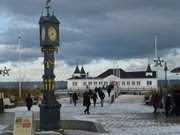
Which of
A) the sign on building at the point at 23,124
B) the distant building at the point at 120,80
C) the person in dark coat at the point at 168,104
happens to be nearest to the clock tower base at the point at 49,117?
the sign on building at the point at 23,124

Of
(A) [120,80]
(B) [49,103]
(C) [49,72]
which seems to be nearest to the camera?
(B) [49,103]

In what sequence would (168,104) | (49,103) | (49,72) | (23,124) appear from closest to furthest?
(23,124) < (49,103) < (49,72) < (168,104)

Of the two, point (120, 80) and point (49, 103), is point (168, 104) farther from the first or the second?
point (120, 80)

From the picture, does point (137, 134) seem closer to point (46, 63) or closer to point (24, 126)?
point (46, 63)

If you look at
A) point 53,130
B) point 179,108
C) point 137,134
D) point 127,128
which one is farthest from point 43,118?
point 179,108

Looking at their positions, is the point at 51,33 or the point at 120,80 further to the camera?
the point at 120,80

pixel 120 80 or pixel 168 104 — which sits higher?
pixel 120 80

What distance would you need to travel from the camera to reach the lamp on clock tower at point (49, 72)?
2055 cm

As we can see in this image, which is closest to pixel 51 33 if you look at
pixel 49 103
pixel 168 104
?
pixel 49 103

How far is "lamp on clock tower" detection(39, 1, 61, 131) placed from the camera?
20.5 m

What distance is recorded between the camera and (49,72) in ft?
68.4

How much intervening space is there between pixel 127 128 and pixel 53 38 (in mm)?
6186

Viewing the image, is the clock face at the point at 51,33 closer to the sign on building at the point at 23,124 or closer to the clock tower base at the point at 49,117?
the clock tower base at the point at 49,117

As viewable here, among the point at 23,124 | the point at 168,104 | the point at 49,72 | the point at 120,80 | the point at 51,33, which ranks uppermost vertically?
the point at 120,80
